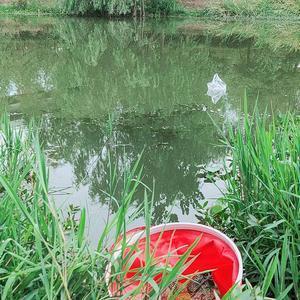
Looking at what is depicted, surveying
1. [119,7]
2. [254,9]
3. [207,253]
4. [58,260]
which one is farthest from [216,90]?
[254,9]

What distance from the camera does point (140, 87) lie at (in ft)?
18.0

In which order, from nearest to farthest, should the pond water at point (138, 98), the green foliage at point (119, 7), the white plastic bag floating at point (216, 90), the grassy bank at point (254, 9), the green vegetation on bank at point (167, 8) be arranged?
the pond water at point (138, 98)
the white plastic bag floating at point (216, 90)
the green foliage at point (119, 7)
the green vegetation on bank at point (167, 8)
the grassy bank at point (254, 9)

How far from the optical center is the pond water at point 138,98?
281cm

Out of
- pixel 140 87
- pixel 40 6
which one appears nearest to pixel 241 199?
pixel 140 87

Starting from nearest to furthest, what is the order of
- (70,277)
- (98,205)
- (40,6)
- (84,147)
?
1. (70,277)
2. (98,205)
3. (84,147)
4. (40,6)

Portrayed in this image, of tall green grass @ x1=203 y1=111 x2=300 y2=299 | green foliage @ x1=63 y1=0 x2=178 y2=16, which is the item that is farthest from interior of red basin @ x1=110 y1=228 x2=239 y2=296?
green foliage @ x1=63 y1=0 x2=178 y2=16

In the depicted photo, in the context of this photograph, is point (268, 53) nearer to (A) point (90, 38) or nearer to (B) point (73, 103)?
(A) point (90, 38)

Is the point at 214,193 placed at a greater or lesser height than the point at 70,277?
lesser

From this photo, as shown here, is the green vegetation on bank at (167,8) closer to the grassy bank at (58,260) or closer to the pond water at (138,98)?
the pond water at (138,98)

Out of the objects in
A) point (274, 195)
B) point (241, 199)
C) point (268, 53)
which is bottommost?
point (268, 53)

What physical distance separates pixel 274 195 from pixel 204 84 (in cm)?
421

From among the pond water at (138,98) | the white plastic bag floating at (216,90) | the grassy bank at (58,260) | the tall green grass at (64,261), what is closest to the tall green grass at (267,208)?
the grassy bank at (58,260)

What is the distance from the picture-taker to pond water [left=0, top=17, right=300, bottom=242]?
281 centimetres

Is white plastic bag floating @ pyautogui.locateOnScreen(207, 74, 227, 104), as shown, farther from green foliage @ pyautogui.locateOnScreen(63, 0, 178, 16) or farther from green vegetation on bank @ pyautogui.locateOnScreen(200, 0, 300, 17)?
green vegetation on bank @ pyautogui.locateOnScreen(200, 0, 300, 17)
